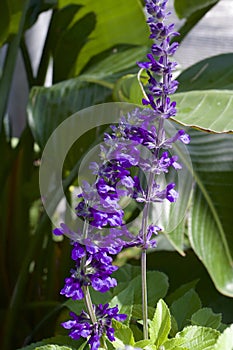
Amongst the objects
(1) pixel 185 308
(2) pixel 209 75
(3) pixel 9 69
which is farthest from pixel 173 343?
(3) pixel 9 69

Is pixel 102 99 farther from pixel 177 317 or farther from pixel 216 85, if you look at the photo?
pixel 177 317

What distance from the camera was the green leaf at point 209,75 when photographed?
0.81m

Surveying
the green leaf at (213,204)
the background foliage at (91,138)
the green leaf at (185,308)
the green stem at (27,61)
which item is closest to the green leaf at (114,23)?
the background foliage at (91,138)

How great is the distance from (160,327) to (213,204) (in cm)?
31

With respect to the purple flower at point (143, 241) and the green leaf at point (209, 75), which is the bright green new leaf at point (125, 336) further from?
the green leaf at point (209, 75)

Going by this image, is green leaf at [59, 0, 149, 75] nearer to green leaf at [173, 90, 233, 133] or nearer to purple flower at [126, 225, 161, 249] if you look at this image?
green leaf at [173, 90, 233, 133]

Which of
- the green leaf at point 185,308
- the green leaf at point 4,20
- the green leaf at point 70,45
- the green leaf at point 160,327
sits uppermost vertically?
the green leaf at point 4,20

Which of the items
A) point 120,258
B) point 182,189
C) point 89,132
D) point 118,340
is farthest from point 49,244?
point 118,340

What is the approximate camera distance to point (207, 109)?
671 mm

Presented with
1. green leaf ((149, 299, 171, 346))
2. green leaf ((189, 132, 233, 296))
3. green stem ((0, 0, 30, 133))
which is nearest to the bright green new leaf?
green leaf ((149, 299, 171, 346))

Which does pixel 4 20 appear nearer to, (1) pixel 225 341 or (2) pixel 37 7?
(2) pixel 37 7

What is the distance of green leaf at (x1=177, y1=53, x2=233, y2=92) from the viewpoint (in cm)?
81

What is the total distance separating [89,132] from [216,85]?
0.21 metres

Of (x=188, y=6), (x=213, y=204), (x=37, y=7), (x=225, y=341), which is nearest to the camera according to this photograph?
(x=225, y=341)
